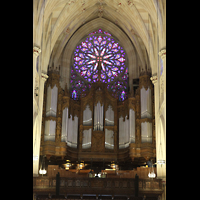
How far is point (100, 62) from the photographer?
22.9 metres

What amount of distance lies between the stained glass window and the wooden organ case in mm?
1278

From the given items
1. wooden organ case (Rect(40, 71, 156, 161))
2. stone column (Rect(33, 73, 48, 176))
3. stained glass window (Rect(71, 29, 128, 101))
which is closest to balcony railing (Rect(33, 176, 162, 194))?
stone column (Rect(33, 73, 48, 176))

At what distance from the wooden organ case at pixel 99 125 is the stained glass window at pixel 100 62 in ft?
4.19

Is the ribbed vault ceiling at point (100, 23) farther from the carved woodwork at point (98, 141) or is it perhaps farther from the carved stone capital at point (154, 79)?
the carved woodwork at point (98, 141)

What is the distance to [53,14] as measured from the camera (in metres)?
20.1

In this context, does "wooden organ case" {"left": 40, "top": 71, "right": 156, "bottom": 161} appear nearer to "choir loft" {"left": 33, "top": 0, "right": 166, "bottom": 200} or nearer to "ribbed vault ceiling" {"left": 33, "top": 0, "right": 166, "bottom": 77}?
"choir loft" {"left": 33, "top": 0, "right": 166, "bottom": 200}

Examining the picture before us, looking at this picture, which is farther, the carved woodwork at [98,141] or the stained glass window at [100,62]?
the stained glass window at [100,62]

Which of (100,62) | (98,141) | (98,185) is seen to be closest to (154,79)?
(100,62)

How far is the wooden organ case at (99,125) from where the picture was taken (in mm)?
19438

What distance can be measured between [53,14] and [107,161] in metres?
9.70

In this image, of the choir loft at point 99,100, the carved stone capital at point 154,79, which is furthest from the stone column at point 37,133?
the carved stone capital at point 154,79

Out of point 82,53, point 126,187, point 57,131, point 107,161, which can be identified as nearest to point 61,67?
point 82,53

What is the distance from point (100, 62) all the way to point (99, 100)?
10.3ft

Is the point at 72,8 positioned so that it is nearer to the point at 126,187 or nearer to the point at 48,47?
the point at 48,47
